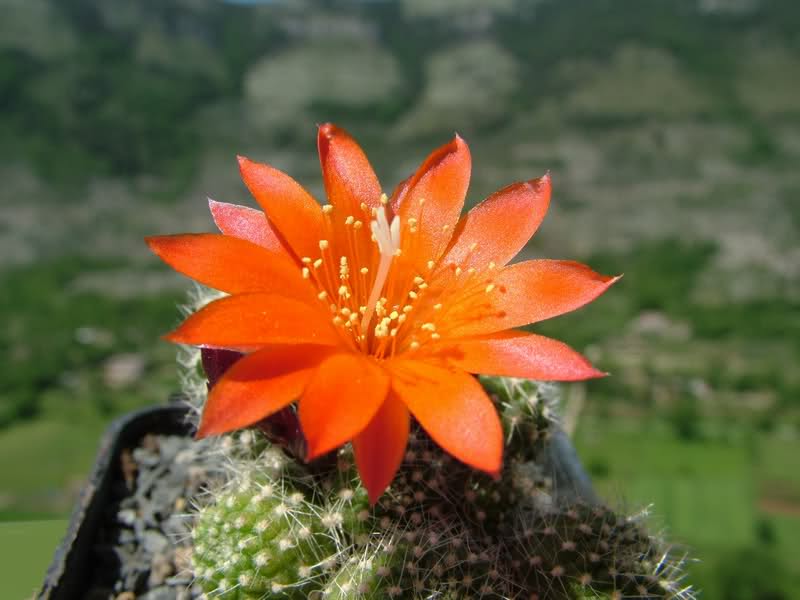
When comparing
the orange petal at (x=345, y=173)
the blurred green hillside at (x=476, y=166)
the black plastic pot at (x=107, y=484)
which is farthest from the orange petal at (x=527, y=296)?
the blurred green hillside at (x=476, y=166)

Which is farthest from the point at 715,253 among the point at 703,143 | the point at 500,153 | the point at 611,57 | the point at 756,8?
the point at 756,8

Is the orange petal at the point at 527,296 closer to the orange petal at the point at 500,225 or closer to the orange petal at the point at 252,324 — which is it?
the orange petal at the point at 500,225

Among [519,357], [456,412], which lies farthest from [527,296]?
[456,412]

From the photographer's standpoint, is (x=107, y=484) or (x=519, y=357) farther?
(x=107, y=484)

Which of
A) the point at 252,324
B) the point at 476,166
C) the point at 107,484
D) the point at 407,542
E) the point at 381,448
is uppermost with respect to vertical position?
the point at 252,324

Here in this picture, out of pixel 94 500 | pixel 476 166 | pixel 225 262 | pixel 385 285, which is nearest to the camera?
pixel 225 262

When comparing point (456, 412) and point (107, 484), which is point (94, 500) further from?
point (456, 412)

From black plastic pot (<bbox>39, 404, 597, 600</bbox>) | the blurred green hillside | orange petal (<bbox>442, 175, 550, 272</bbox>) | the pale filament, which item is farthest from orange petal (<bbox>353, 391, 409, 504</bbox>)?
the blurred green hillside

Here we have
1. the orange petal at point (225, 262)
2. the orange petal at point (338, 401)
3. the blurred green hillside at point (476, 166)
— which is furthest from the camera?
the blurred green hillside at point (476, 166)
